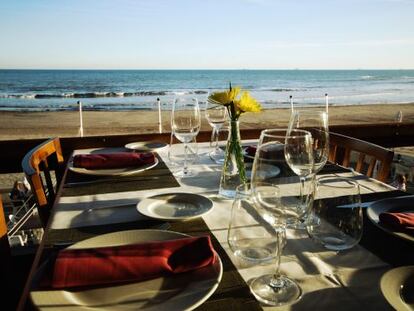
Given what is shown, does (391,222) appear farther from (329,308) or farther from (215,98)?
(215,98)

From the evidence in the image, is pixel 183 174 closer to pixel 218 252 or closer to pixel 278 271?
pixel 218 252

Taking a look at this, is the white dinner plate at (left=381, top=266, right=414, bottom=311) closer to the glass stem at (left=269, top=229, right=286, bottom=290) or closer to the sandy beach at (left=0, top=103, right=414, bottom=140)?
the glass stem at (left=269, top=229, right=286, bottom=290)

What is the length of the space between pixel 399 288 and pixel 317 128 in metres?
0.49

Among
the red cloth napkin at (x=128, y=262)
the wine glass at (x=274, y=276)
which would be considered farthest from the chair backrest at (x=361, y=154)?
the red cloth napkin at (x=128, y=262)

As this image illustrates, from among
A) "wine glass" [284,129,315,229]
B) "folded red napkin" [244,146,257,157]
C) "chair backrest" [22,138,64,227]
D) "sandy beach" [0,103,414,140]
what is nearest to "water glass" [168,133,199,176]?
"folded red napkin" [244,146,257,157]

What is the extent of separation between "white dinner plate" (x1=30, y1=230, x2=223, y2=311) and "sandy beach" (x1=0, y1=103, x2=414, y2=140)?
1124 cm

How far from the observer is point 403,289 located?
2.31ft

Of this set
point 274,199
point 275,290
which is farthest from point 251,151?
point 275,290

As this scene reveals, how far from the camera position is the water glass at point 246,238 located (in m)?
0.85

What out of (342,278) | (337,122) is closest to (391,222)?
(342,278)

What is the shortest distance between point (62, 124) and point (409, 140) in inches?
493

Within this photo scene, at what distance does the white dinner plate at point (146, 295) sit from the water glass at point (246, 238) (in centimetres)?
11

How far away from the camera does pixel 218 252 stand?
90cm

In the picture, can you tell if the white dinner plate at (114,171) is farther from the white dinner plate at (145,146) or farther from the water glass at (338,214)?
the water glass at (338,214)
